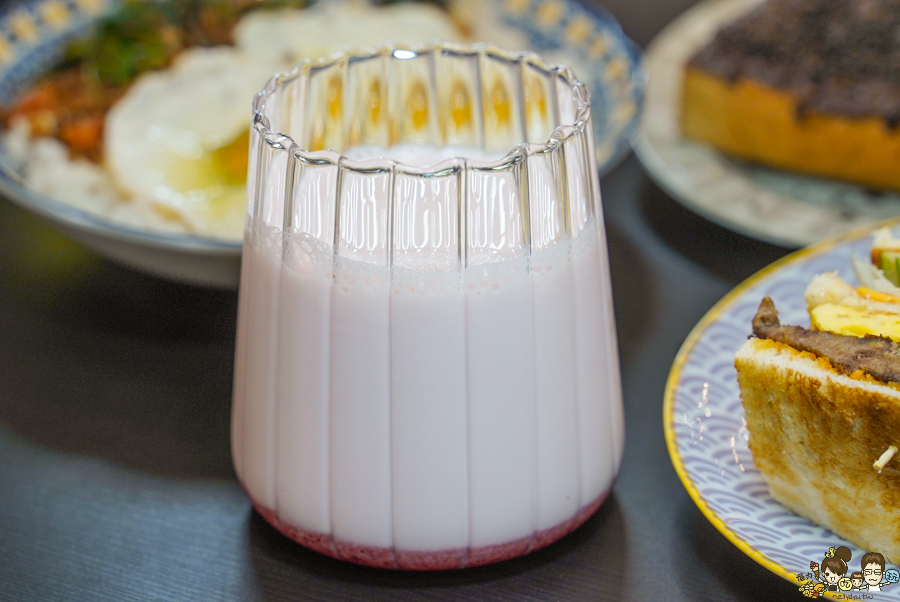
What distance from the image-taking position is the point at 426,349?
21.7 inches

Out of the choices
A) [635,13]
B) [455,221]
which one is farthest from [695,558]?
[635,13]

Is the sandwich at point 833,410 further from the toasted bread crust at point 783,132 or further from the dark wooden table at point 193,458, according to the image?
the toasted bread crust at point 783,132

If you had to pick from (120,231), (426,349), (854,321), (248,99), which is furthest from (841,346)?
(248,99)

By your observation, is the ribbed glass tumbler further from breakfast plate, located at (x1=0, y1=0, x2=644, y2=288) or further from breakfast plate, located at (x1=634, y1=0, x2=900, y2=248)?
breakfast plate, located at (x1=634, y1=0, x2=900, y2=248)

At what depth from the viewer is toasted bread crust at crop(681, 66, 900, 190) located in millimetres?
1139

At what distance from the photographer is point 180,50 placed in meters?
1.40

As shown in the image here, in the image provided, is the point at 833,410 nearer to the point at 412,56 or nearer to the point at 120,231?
the point at 412,56

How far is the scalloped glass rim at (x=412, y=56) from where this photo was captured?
54 centimetres

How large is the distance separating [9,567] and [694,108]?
96cm

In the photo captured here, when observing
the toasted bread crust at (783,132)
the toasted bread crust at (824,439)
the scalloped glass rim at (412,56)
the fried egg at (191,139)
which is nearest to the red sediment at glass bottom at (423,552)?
the toasted bread crust at (824,439)

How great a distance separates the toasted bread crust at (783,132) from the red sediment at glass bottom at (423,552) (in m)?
0.71

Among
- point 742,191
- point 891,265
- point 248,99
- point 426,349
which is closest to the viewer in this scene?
point 426,349

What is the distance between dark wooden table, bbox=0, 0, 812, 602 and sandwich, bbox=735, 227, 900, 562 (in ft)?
0.21

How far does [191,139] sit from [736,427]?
79 centimetres
